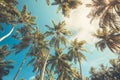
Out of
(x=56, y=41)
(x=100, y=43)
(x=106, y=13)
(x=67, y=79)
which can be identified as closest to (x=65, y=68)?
(x=67, y=79)

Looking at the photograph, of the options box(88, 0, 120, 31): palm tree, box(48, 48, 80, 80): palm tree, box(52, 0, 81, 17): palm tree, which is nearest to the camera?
box(88, 0, 120, 31): palm tree

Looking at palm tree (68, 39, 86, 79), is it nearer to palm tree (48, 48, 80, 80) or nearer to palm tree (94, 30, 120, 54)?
palm tree (48, 48, 80, 80)

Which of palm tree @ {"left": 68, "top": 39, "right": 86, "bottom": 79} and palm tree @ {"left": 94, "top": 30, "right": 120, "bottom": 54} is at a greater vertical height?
palm tree @ {"left": 94, "top": 30, "right": 120, "bottom": 54}

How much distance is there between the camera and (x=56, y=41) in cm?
3466

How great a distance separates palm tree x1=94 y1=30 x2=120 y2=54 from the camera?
28297mm

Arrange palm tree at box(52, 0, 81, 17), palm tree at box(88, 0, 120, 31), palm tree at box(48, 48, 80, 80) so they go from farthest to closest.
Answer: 1. palm tree at box(48, 48, 80, 80)
2. palm tree at box(52, 0, 81, 17)
3. palm tree at box(88, 0, 120, 31)

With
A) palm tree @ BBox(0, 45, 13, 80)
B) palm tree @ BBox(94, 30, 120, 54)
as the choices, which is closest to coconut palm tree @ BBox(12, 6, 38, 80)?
palm tree @ BBox(0, 45, 13, 80)

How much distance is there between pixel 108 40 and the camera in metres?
30.5

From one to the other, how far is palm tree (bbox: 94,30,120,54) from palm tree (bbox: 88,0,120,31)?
9.92 m

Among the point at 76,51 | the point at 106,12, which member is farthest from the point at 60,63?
the point at 106,12

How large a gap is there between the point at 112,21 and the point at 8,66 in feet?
63.6

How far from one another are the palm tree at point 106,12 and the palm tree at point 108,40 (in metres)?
9.92

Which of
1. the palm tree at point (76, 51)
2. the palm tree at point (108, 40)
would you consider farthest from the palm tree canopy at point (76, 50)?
the palm tree at point (108, 40)

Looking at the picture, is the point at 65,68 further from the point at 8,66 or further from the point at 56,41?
the point at 8,66
